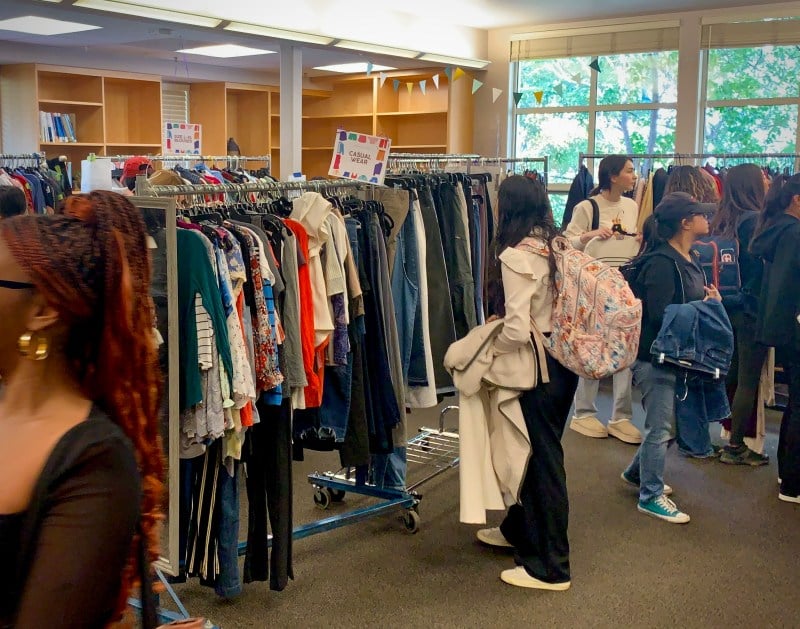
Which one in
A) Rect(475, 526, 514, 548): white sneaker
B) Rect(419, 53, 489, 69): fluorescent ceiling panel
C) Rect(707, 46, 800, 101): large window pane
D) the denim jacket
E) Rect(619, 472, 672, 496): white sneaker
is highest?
Rect(419, 53, 489, 69): fluorescent ceiling panel

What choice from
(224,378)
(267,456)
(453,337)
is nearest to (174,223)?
(224,378)

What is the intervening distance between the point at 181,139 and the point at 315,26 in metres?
1.96

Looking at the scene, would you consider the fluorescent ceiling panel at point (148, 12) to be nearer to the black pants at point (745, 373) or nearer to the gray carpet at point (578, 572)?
the gray carpet at point (578, 572)

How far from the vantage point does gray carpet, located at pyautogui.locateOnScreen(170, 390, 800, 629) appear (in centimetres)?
299

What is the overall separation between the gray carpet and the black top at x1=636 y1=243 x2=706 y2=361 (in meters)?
0.79

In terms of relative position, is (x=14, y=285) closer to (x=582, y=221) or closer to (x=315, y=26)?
(x=582, y=221)

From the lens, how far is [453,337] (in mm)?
3680

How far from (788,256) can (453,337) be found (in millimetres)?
1619

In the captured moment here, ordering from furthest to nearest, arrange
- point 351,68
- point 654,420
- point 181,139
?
point 351,68 < point 181,139 < point 654,420

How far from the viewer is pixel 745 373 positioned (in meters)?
4.53

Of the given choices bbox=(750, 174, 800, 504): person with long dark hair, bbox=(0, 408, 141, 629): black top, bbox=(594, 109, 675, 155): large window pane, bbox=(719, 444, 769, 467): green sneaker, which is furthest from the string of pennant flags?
bbox=(0, 408, 141, 629): black top

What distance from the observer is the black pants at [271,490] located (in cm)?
284

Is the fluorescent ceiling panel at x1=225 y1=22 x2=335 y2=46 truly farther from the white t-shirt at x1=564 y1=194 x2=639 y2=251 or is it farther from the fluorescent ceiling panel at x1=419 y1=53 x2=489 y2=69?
the white t-shirt at x1=564 y1=194 x2=639 y2=251

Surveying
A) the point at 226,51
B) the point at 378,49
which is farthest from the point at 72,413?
the point at 226,51
